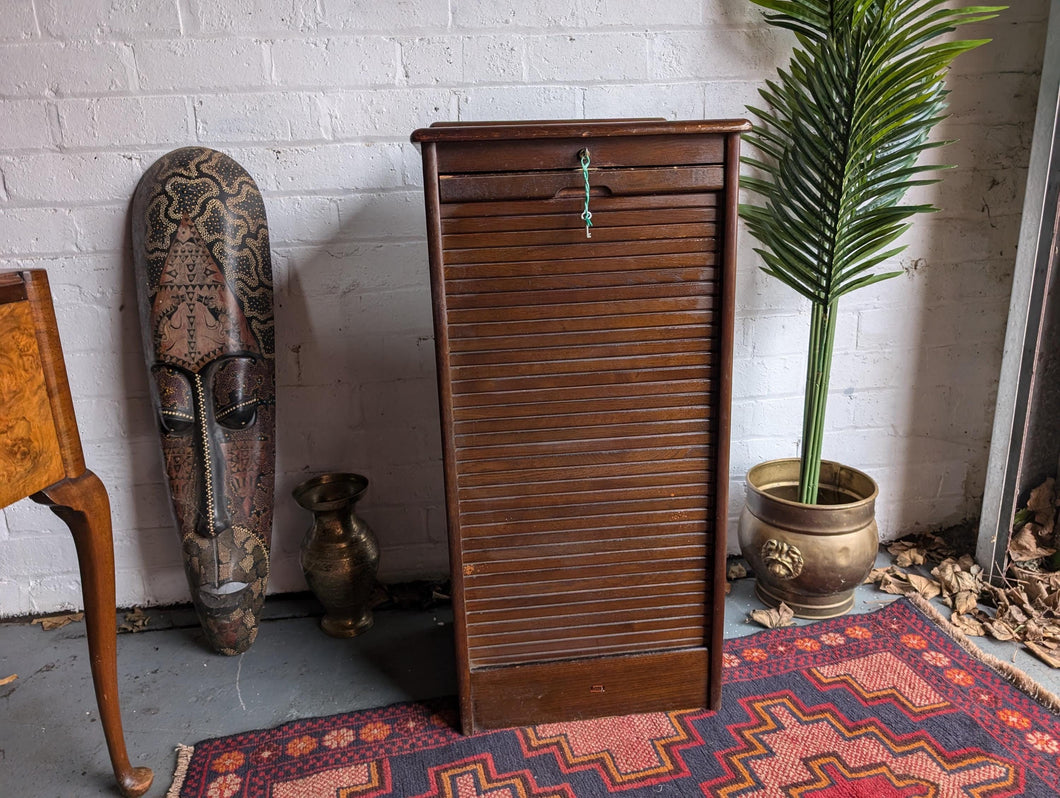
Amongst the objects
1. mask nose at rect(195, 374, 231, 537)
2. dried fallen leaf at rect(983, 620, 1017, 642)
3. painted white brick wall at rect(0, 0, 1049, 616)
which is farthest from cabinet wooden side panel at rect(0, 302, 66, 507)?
dried fallen leaf at rect(983, 620, 1017, 642)

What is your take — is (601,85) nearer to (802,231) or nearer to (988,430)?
(802,231)

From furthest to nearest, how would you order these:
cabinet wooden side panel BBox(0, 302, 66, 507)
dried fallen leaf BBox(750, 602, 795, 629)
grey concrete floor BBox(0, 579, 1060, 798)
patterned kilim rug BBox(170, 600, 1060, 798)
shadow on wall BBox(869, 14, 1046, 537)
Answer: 1. shadow on wall BBox(869, 14, 1046, 537)
2. dried fallen leaf BBox(750, 602, 795, 629)
3. grey concrete floor BBox(0, 579, 1060, 798)
4. patterned kilim rug BBox(170, 600, 1060, 798)
5. cabinet wooden side panel BBox(0, 302, 66, 507)

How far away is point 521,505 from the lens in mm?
1507

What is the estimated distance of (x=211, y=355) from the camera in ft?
5.98

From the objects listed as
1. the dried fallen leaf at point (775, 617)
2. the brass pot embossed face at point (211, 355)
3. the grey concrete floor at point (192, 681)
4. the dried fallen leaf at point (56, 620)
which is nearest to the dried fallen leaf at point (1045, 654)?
the grey concrete floor at point (192, 681)

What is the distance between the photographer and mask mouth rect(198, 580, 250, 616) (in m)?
1.87

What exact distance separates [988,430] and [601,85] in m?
1.57

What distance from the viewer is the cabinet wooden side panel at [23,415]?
3.74 ft

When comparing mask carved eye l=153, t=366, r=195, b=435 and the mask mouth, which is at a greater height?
mask carved eye l=153, t=366, r=195, b=435

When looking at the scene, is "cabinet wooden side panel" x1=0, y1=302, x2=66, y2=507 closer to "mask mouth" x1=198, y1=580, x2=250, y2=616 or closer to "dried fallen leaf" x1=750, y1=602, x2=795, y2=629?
"mask mouth" x1=198, y1=580, x2=250, y2=616

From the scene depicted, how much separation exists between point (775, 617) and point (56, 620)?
6.35ft

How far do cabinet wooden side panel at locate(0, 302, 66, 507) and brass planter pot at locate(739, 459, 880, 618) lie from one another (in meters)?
1.60

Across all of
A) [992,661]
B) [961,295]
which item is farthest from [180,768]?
[961,295]

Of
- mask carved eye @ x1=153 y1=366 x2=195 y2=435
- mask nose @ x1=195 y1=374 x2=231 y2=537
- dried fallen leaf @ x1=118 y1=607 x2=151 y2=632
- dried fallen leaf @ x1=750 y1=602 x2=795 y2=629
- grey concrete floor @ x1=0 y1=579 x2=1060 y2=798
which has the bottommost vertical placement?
grey concrete floor @ x1=0 y1=579 x2=1060 y2=798
